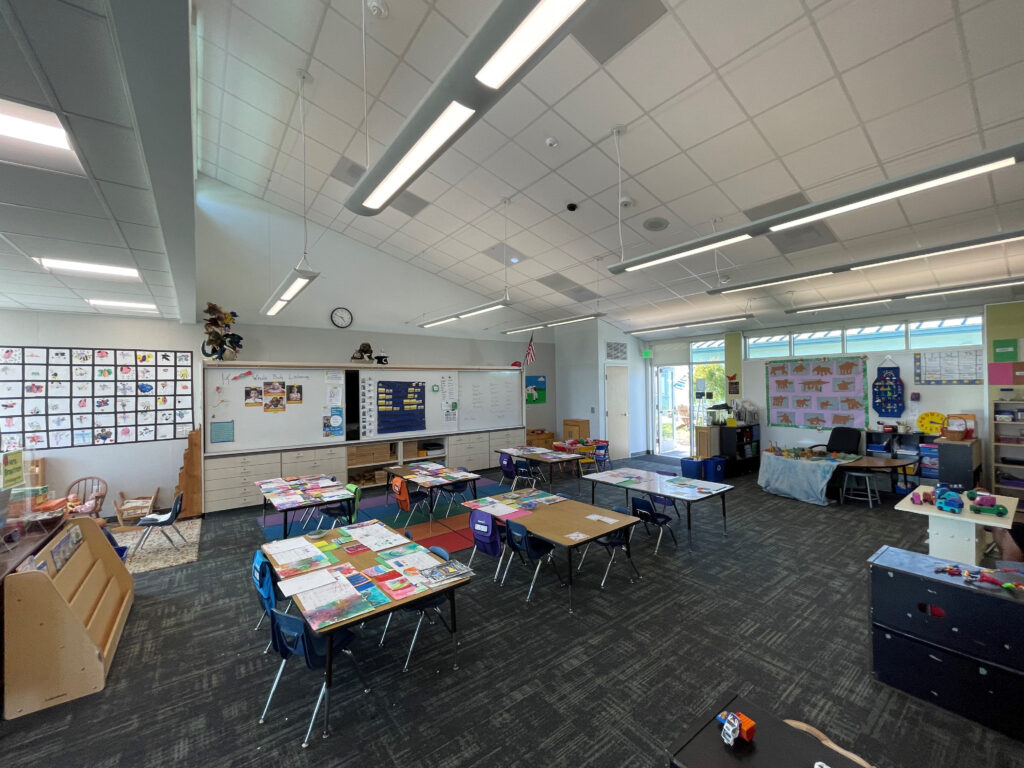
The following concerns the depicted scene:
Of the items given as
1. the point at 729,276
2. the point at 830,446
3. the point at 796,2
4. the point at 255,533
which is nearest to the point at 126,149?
the point at 796,2

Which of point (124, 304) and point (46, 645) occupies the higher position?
point (124, 304)

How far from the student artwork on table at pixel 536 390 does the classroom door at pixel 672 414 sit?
350cm

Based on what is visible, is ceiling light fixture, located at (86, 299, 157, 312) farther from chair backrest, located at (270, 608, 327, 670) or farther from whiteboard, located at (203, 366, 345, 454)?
chair backrest, located at (270, 608, 327, 670)

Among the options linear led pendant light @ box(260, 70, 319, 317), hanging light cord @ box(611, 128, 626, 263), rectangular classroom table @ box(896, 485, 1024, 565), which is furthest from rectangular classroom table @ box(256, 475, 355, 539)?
rectangular classroom table @ box(896, 485, 1024, 565)

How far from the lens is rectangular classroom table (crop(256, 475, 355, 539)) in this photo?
458cm

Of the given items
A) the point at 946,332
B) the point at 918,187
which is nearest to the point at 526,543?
the point at 918,187

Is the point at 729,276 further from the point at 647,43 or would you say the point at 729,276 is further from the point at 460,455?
the point at 460,455

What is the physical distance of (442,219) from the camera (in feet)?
22.3

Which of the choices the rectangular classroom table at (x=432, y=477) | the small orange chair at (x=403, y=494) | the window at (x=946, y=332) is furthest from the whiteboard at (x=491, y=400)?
the window at (x=946, y=332)

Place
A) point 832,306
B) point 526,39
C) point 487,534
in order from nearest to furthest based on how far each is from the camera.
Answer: point 526,39 < point 487,534 < point 832,306

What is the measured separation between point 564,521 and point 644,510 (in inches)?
56.9

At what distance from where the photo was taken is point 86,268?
13.4 feet

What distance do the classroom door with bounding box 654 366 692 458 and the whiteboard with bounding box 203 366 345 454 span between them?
886 centimetres

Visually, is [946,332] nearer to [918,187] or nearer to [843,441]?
[843,441]
